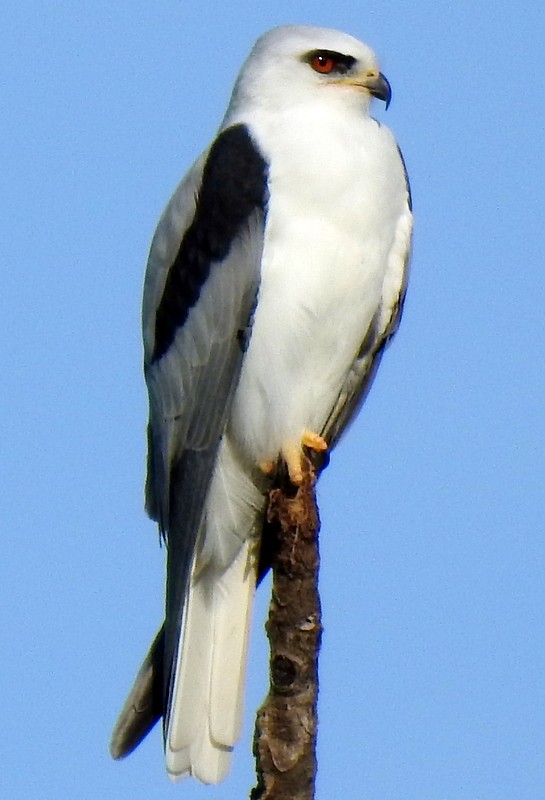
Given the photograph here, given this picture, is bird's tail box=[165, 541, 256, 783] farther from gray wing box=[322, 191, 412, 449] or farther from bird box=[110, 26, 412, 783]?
gray wing box=[322, 191, 412, 449]

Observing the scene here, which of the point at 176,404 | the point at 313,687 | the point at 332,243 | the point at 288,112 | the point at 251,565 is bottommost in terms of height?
the point at 313,687

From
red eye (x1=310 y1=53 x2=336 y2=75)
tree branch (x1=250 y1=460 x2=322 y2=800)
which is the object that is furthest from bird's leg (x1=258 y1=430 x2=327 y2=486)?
red eye (x1=310 y1=53 x2=336 y2=75)

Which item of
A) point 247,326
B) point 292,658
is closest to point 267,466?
point 247,326

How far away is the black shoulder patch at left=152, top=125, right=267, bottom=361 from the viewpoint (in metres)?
5.09

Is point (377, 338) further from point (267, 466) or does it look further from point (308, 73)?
point (308, 73)

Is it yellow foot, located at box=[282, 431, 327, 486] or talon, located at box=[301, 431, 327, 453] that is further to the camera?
talon, located at box=[301, 431, 327, 453]

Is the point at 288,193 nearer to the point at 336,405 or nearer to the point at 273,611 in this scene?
the point at 336,405

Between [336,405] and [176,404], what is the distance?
23.9 inches

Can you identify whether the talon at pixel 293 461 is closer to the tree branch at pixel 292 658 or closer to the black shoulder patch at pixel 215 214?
the tree branch at pixel 292 658

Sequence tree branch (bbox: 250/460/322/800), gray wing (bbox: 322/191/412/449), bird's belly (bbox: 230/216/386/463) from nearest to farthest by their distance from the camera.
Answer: tree branch (bbox: 250/460/322/800) → bird's belly (bbox: 230/216/386/463) → gray wing (bbox: 322/191/412/449)

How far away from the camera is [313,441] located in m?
5.27

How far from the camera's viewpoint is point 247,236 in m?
5.05

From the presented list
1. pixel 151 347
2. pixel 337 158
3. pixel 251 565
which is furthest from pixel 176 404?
pixel 337 158

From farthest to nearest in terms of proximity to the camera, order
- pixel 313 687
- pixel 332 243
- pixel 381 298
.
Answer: pixel 381 298 < pixel 332 243 < pixel 313 687
